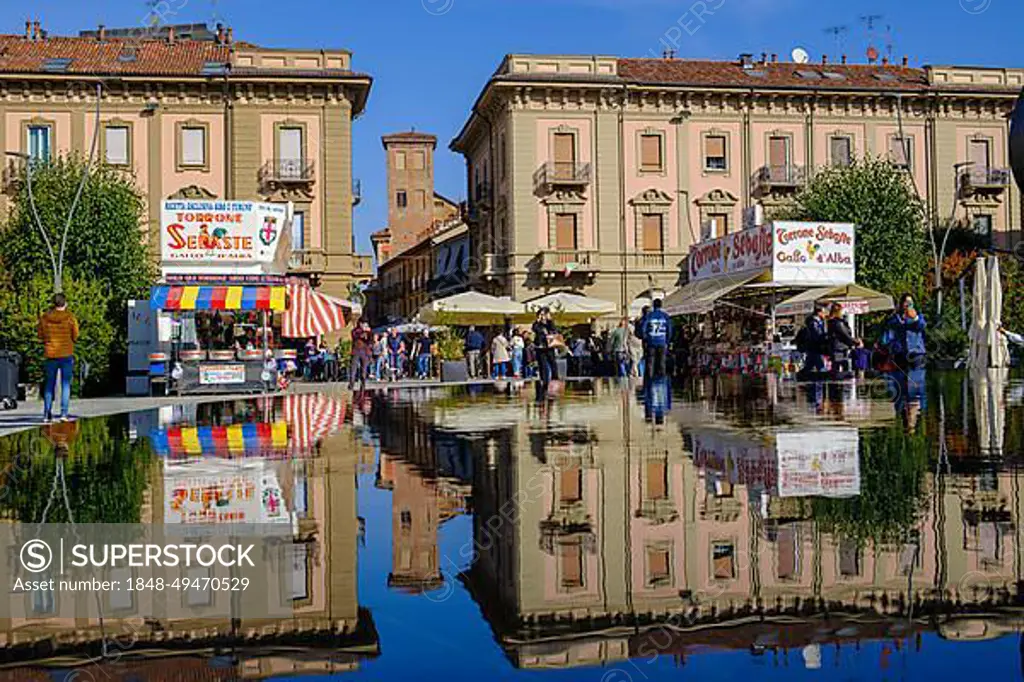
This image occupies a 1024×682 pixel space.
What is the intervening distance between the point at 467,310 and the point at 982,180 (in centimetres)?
2571

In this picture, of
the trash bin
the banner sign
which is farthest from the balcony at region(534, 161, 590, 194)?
the trash bin

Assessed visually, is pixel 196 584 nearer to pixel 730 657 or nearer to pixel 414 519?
pixel 414 519

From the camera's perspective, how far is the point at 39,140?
41.0 m

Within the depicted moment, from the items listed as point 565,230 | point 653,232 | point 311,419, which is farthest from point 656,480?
point 653,232

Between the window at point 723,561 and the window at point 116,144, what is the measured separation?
39.8 m

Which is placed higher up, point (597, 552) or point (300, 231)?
point (300, 231)

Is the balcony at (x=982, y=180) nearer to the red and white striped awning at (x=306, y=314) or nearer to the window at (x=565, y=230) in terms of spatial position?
the window at (x=565, y=230)

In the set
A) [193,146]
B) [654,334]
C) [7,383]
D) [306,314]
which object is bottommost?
[7,383]

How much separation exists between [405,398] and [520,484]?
12761 mm

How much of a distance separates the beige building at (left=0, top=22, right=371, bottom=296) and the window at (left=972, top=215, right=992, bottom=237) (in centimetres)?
2541

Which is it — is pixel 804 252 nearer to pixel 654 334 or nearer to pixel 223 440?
pixel 654 334

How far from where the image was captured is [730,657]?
11.5 feet

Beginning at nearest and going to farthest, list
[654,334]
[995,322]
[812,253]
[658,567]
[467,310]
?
[658,567], [654,334], [995,322], [812,253], [467,310]

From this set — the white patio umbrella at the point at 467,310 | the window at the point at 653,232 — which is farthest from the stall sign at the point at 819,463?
the window at the point at 653,232
